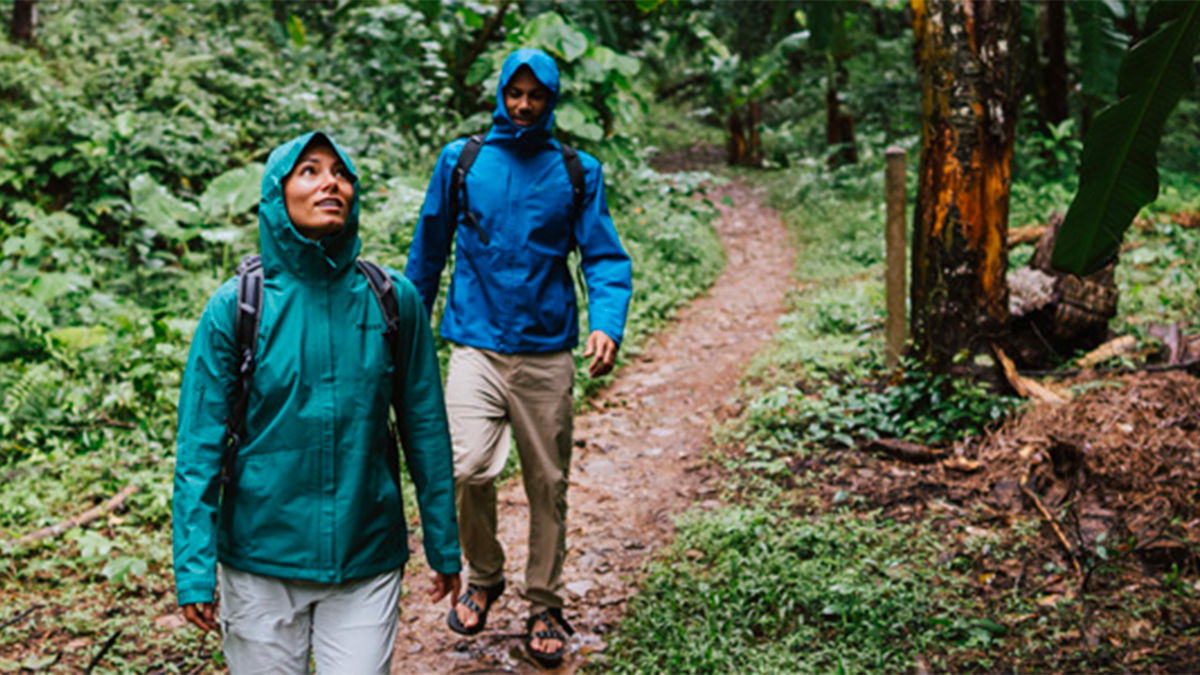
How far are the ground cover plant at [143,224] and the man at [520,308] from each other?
58.8 inches

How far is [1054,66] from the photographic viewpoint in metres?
17.2

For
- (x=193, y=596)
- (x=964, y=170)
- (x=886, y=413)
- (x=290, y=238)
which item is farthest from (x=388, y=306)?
(x=886, y=413)

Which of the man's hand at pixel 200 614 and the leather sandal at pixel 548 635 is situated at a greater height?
the man's hand at pixel 200 614

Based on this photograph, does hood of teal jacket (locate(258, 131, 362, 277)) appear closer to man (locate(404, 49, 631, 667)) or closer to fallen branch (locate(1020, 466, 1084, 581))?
man (locate(404, 49, 631, 667))

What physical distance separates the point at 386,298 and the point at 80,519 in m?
3.79

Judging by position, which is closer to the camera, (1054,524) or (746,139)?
(1054,524)

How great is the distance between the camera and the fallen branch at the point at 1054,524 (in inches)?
181

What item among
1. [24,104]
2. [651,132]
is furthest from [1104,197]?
[651,132]

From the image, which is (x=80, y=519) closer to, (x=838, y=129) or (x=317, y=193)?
(x=317, y=193)

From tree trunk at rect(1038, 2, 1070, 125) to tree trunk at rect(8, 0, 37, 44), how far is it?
15309 millimetres

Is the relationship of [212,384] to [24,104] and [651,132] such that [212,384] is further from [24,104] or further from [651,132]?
[651,132]

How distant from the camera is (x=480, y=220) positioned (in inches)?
161

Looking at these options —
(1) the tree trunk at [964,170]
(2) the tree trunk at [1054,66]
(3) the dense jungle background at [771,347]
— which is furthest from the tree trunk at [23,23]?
(2) the tree trunk at [1054,66]

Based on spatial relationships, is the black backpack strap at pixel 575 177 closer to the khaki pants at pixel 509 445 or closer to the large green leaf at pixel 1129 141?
the khaki pants at pixel 509 445
